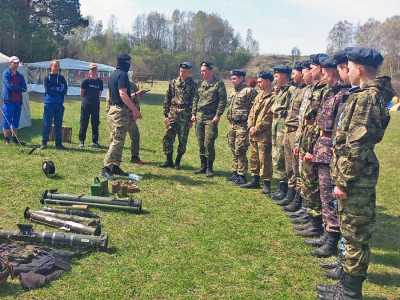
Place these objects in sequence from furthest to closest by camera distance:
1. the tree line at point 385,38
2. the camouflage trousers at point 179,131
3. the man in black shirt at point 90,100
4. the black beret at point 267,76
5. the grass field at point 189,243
Answer: the tree line at point 385,38 → the man in black shirt at point 90,100 → the camouflage trousers at point 179,131 → the black beret at point 267,76 → the grass field at point 189,243

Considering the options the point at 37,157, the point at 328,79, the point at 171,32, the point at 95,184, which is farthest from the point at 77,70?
the point at 171,32

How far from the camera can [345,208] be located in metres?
4.26

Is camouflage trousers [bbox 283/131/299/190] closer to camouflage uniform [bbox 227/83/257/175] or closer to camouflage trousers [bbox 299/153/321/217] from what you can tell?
camouflage trousers [bbox 299/153/321/217]

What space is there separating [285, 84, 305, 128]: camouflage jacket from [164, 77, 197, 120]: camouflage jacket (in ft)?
9.98

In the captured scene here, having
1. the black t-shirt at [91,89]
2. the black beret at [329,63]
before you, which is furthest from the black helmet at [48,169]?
the black beret at [329,63]

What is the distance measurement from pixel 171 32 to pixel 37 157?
84624mm

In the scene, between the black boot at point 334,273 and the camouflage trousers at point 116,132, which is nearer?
the black boot at point 334,273

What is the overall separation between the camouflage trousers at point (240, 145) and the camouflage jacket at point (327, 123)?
3.31m

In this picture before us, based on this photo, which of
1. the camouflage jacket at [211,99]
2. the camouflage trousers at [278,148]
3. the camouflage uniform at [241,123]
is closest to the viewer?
the camouflage trousers at [278,148]

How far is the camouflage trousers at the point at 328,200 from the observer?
18.0 feet

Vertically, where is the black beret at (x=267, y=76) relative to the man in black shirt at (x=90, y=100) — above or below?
above

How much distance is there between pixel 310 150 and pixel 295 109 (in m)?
1.29

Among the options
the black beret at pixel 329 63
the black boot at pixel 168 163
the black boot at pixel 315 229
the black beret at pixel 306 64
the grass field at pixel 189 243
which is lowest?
the grass field at pixel 189 243

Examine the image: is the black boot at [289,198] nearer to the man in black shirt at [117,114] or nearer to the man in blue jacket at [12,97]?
the man in black shirt at [117,114]
